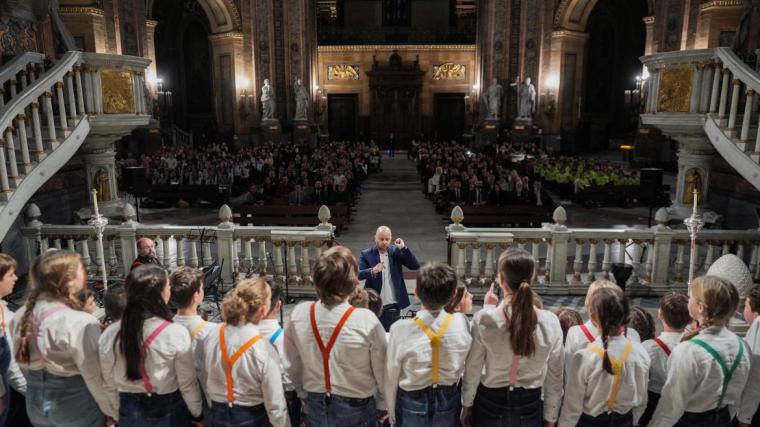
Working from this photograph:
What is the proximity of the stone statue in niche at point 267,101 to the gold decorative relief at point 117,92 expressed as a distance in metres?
A: 19.2

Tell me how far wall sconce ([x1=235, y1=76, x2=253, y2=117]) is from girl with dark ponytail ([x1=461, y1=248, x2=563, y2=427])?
1098 inches

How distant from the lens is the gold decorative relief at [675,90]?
926 cm

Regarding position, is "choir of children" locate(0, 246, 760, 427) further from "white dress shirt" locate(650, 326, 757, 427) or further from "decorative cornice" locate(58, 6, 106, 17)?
"decorative cornice" locate(58, 6, 106, 17)

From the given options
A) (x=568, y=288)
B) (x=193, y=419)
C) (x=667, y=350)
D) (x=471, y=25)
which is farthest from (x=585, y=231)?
(x=471, y=25)

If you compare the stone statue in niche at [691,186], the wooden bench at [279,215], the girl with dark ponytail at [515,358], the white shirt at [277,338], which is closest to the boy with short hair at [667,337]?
the girl with dark ponytail at [515,358]

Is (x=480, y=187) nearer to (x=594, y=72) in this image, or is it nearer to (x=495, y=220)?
(x=495, y=220)

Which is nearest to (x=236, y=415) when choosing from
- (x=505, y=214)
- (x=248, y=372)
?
(x=248, y=372)

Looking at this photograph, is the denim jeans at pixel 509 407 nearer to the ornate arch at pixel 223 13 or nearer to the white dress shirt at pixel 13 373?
the white dress shirt at pixel 13 373

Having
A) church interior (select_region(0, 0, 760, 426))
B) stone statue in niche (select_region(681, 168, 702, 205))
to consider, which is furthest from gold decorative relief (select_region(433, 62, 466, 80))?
stone statue in niche (select_region(681, 168, 702, 205))

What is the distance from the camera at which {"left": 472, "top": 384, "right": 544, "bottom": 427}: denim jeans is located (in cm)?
350

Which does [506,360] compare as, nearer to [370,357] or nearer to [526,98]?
[370,357]

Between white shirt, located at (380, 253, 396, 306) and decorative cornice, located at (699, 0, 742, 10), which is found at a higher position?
decorative cornice, located at (699, 0, 742, 10)

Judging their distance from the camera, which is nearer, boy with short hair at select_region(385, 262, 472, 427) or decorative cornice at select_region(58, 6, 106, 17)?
boy with short hair at select_region(385, 262, 472, 427)

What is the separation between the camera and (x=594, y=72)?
3422 cm
